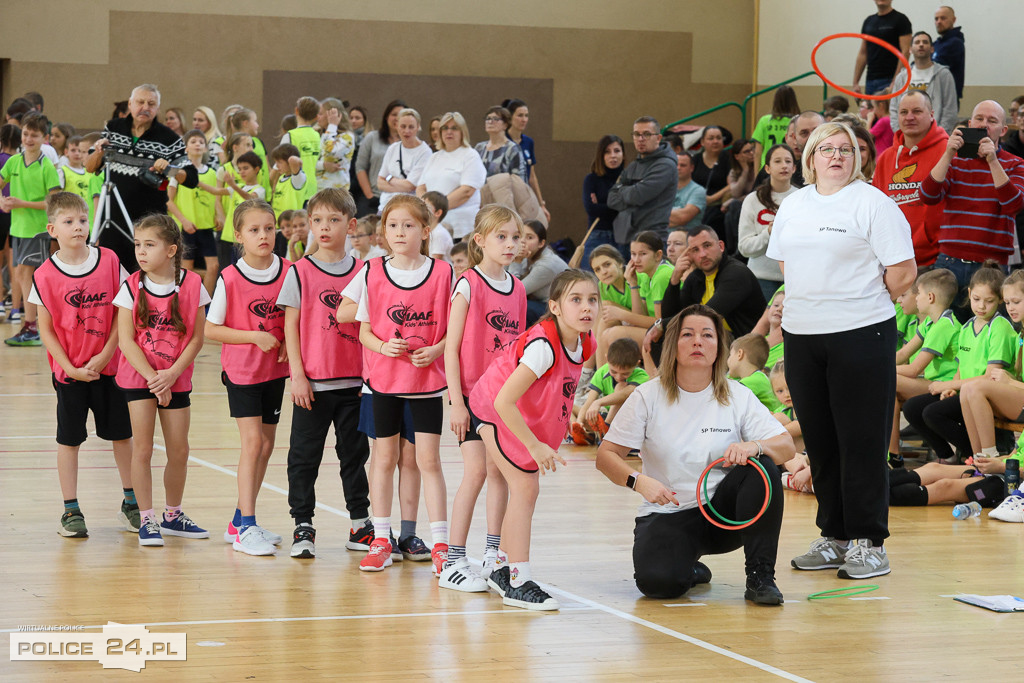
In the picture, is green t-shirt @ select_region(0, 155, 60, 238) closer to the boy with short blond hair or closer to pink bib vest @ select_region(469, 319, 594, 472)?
the boy with short blond hair

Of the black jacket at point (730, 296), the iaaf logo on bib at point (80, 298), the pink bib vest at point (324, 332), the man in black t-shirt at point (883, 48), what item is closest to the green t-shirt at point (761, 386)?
the black jacket at point (730, 296)

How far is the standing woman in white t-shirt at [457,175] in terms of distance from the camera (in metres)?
10.2

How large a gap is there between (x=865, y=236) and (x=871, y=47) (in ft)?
26.4

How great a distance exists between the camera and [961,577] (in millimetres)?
4719

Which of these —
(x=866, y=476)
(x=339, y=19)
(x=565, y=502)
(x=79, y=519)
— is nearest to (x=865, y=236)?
(x=866, y=476)

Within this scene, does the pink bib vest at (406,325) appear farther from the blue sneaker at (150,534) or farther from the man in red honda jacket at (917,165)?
the man in red honda jacket at (917,165)

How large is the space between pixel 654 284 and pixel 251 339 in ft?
13.7

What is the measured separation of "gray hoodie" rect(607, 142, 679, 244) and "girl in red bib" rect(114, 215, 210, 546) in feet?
18.6

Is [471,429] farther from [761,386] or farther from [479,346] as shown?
[761,386]

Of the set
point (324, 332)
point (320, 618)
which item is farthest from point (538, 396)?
point (324, 332)

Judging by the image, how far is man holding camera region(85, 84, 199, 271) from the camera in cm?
775

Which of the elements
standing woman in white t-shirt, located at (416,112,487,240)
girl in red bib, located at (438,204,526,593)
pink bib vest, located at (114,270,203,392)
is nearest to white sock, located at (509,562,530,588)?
girl in red bib, located at (438,204,526,593)

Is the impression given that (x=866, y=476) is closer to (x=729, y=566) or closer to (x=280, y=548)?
(x=729, y=566)

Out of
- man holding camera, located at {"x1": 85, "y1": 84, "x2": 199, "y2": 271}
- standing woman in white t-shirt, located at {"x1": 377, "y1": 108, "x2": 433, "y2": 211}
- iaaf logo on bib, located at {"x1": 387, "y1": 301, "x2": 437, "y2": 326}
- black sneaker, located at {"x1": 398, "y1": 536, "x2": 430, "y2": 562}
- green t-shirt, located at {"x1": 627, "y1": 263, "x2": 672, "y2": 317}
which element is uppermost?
standing woman in white t-shirt, located at {"x1": 377, "y1": 108, "x2": 433, "y2": 211}
